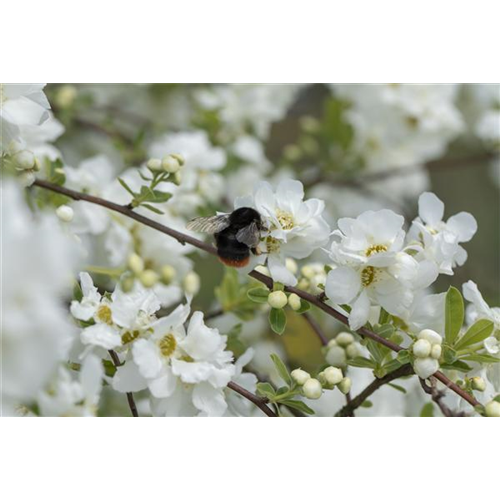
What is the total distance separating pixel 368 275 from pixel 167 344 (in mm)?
270

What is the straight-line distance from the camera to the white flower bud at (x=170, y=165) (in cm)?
116

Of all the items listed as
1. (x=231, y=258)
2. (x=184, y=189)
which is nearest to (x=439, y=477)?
(x=231, y=258)

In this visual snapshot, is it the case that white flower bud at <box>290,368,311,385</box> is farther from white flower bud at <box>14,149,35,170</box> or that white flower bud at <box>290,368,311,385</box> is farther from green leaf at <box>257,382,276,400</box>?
white flower bud at <box>14,149,35,170</box>

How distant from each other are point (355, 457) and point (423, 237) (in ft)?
1.00

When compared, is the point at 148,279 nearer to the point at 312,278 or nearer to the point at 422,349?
the point at 312,278

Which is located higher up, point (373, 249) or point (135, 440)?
point (373, 249)

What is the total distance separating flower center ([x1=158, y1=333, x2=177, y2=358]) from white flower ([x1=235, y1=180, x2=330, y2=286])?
161 millimetres

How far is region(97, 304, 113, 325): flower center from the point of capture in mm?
979

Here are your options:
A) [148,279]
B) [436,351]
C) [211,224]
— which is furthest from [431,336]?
[148,279]

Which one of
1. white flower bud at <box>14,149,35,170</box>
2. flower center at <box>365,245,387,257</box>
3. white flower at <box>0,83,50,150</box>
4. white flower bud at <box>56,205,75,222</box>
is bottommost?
flower center at <box>365,245,387,257</box>

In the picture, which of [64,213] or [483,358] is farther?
[64,213]

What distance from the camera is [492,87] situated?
2418mm

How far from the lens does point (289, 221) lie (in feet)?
3.46

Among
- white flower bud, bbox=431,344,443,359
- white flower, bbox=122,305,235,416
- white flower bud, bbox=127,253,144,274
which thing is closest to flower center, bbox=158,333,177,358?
white flower, bbox=122,305,235,416
